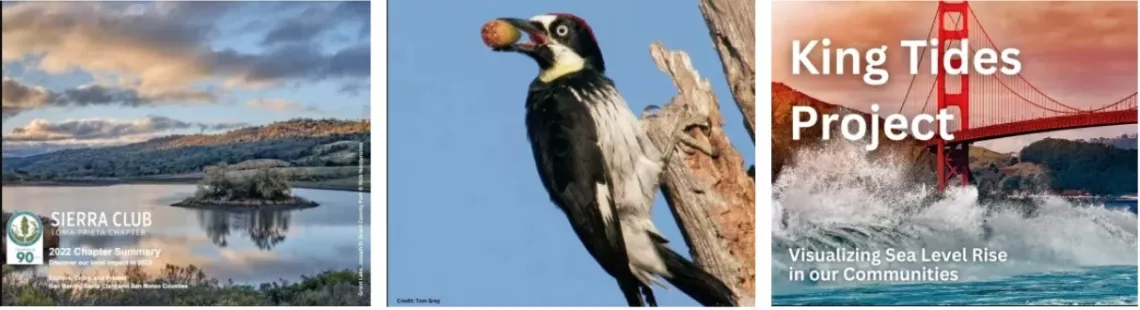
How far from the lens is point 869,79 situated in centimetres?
374

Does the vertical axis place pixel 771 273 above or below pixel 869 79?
below

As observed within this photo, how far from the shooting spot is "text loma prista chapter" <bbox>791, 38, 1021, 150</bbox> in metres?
3.72

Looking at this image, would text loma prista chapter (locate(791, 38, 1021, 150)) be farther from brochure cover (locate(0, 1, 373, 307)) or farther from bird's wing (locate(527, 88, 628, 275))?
brochure cover (locate(0, 1, 373, 307))

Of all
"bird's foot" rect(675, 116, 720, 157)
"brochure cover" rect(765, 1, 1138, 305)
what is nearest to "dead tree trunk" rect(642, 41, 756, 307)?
"bird's foot" rect(675, 116, 720, 157)

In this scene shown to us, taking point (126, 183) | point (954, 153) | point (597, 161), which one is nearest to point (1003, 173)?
point (954, 153)

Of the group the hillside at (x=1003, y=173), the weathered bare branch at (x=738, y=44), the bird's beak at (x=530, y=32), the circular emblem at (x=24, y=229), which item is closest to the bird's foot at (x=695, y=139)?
the weathered bare branch at (x=738, y=44)

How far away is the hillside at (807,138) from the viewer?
3750 millimetres

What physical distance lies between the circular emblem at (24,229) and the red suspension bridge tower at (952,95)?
9.73 ft

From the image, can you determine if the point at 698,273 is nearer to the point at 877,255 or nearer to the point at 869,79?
the point at 877,255

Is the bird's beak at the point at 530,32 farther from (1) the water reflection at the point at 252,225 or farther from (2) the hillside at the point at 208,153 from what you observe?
(1) the water reflection at the point at 252,225

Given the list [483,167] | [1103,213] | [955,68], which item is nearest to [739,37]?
[955,68]

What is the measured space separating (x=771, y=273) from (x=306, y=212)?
154 centimetres

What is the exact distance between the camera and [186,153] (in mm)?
3861

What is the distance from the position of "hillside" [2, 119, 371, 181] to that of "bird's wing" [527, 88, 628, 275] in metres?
0.58
